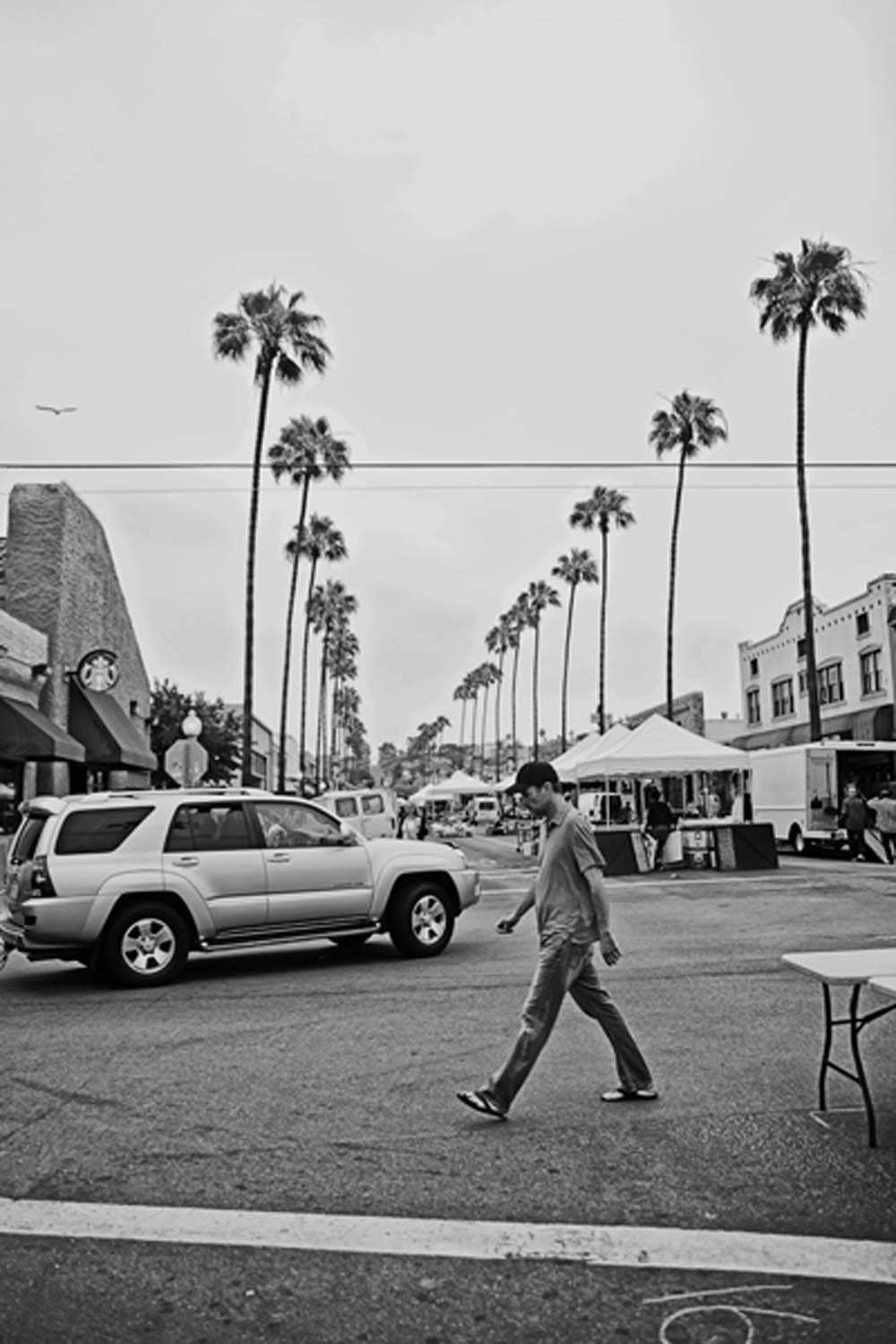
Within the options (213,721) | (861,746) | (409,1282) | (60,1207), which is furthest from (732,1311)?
(213,721)

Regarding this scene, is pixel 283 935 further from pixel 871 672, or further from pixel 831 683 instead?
pixel 831 683

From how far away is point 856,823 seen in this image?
87.0ft

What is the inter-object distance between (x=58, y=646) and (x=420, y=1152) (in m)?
23.6

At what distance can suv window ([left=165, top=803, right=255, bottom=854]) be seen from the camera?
37.4 ft

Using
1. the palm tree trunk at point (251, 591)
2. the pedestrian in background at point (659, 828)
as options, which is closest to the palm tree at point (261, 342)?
the palm tree trunk at point (251, 591)

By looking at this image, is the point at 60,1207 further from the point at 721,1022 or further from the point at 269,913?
the point at 269,913

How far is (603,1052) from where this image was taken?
7.88 m

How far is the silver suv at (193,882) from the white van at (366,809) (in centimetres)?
1791

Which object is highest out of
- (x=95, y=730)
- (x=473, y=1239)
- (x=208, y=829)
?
(x=95, y=730)

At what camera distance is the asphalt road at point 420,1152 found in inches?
158

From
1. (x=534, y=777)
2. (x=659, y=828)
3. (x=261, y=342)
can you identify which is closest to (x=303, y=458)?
(x=261, y=342)

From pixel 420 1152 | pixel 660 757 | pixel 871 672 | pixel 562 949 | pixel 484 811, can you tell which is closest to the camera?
pixel 420 1152

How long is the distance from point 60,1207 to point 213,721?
5290 centimetres

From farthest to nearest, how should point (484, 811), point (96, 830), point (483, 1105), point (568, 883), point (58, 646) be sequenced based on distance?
1. point (484, 811)
2. point (58, 646)
3. point (96, 830)
4. point (568, 883)
5. point (483, 1105)
